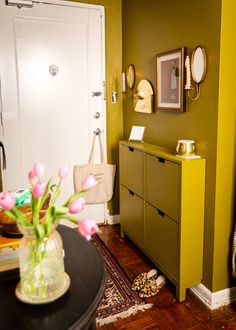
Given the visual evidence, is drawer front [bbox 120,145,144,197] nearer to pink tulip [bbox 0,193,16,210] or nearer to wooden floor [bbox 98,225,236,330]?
wooden floor [bbox 98,225,236,330]

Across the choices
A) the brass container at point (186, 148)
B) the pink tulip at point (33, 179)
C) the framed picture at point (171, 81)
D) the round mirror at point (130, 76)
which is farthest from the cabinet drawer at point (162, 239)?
the pink tulip at point (33, 179)

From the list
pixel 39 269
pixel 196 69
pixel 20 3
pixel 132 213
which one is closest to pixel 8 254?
pixel 39 269

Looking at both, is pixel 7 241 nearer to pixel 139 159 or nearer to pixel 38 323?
pixel 38 323

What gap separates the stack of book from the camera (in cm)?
114

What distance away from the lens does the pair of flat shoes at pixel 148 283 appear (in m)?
2.13

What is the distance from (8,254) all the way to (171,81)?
5.26 feet

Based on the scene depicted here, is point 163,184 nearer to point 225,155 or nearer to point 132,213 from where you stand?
point 225,155

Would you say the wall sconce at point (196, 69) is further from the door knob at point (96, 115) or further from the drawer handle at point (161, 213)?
the door knob at point (96, 115)

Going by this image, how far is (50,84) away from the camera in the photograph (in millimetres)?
2902

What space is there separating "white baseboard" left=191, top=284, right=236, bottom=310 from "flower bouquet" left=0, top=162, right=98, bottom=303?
1.32m

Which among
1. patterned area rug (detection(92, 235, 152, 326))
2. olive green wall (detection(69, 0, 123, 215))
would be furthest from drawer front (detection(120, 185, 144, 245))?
olive green wall (detection(69, 0, 123, 215))

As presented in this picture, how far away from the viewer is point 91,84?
305cm

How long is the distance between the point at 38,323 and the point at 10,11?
257cm

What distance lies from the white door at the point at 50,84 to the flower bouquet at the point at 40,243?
201 centimetres
